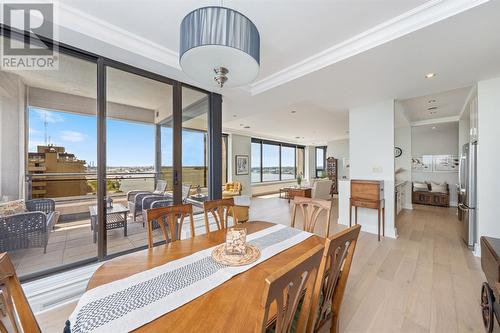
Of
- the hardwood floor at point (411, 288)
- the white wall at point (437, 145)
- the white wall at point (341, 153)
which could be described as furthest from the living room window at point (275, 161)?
the hardwood floor at point (411, 288)

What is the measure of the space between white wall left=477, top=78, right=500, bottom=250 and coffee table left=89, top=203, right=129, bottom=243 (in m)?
5.17

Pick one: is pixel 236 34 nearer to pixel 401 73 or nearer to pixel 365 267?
pixel 401 73

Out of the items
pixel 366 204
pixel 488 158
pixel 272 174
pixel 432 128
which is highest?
pixel 432 128

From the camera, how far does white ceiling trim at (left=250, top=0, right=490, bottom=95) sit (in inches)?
65.2

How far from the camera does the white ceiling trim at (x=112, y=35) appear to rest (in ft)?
5.87

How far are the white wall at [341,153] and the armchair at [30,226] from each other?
9945 millimetres

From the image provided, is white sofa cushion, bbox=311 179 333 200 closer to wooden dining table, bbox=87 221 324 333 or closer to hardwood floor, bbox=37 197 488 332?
hardwood floor, bbox=37 197 488 332

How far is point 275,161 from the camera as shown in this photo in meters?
10.3

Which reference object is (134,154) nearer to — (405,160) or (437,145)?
(405,160)

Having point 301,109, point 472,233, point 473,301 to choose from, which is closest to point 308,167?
point 301,109

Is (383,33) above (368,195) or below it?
above

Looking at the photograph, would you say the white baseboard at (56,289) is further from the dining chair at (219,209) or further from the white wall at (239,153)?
the white wall at (239,153)

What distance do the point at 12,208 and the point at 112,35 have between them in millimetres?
2053

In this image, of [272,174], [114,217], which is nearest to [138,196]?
[114,217]
